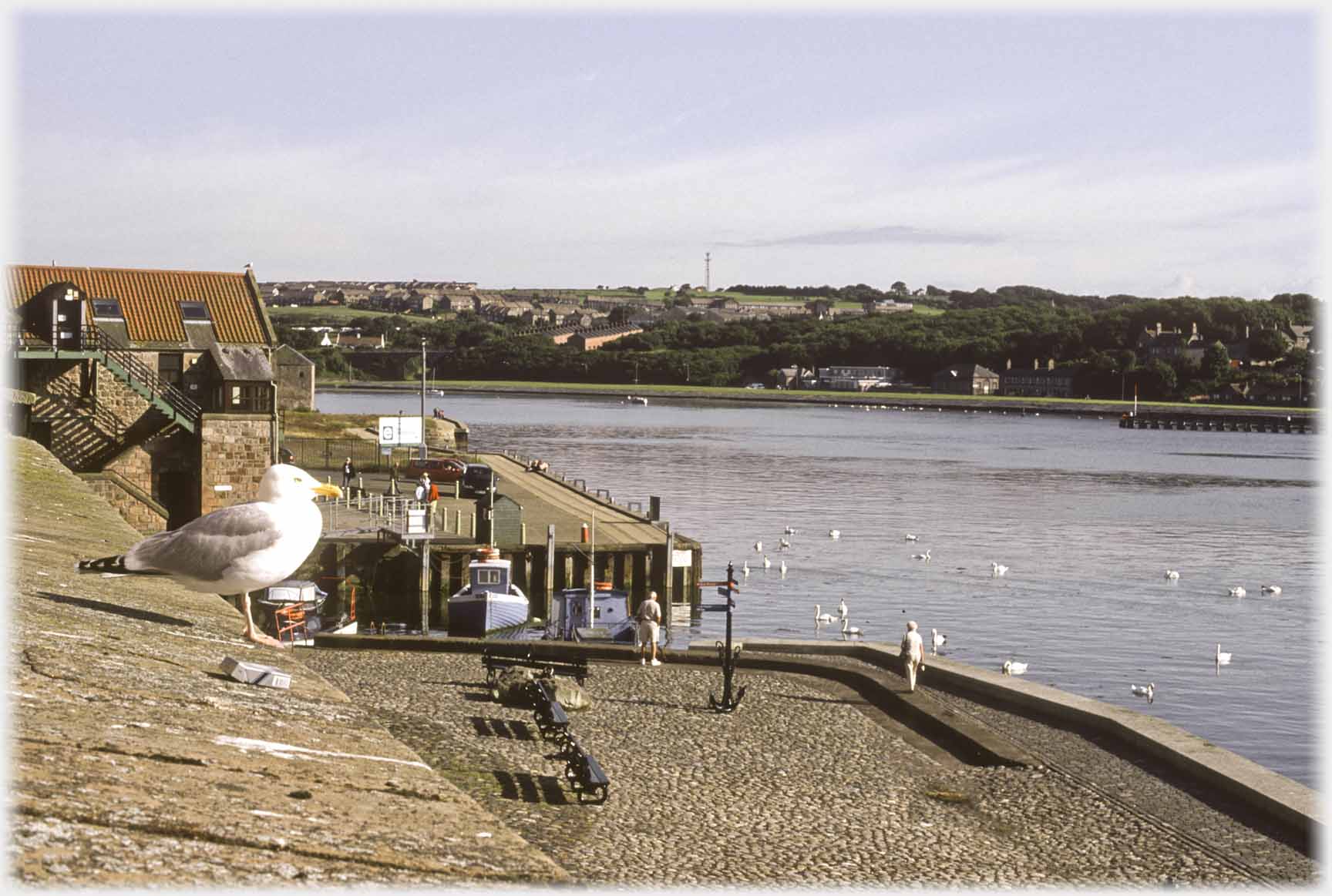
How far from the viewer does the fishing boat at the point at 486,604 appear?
3656cm

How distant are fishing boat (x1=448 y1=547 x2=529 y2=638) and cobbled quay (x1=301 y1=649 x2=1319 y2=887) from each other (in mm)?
11812

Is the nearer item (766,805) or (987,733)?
(766,805)

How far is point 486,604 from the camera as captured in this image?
36.5 m

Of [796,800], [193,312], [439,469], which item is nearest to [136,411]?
[193,312]

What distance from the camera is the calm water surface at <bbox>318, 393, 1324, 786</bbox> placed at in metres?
36.5

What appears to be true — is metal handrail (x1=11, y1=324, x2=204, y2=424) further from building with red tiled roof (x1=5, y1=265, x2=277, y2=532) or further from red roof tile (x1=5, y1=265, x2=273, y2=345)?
red roof tile (x1=5, y1=265, x2=273, y2=345)

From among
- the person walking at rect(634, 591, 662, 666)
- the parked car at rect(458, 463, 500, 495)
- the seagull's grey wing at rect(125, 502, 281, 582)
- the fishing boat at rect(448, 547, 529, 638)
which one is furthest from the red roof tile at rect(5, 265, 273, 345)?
the seagull's grey wing at rect(125, 502, 281, 582)

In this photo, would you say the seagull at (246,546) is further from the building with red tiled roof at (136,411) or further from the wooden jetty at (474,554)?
the building with red tiled roof at (136,411)

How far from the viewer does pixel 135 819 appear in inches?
280

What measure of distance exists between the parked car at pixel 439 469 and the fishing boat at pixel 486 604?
89.9 ft

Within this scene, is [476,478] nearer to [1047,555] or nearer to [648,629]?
[1047,555]

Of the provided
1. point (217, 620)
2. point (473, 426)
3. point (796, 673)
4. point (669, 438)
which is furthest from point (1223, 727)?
point (473, 426)

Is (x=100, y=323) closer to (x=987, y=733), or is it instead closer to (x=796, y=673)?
(x=796, y=673)

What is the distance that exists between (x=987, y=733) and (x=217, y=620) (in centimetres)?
1229
